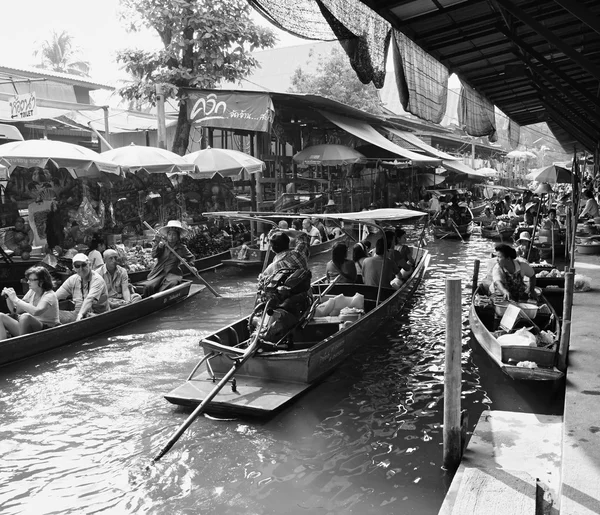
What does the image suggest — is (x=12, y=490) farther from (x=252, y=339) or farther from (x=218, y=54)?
(x=218, y=54)

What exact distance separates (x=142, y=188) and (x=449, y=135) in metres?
22.5

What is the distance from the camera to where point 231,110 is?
52.7 ft

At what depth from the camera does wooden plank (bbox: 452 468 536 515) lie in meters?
3.62

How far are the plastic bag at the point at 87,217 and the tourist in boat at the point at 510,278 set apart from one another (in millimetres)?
8509

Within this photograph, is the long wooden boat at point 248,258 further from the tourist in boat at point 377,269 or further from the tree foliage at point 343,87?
the tree foliage at point 343,87

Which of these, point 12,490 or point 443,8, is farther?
point 443,8

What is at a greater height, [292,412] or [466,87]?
[466,87]

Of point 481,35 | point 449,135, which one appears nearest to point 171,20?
point 481,35

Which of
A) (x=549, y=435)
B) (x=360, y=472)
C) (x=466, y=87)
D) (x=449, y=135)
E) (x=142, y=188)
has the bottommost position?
(x=360, y=472)

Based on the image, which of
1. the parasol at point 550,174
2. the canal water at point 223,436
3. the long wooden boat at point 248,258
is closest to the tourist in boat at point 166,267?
the canal water at point 223,436

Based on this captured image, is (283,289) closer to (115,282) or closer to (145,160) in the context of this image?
(115,282)

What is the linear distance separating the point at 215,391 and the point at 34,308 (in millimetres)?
3348

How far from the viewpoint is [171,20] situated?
16.1 metres

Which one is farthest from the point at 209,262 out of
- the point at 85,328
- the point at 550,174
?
the point at 550,174
